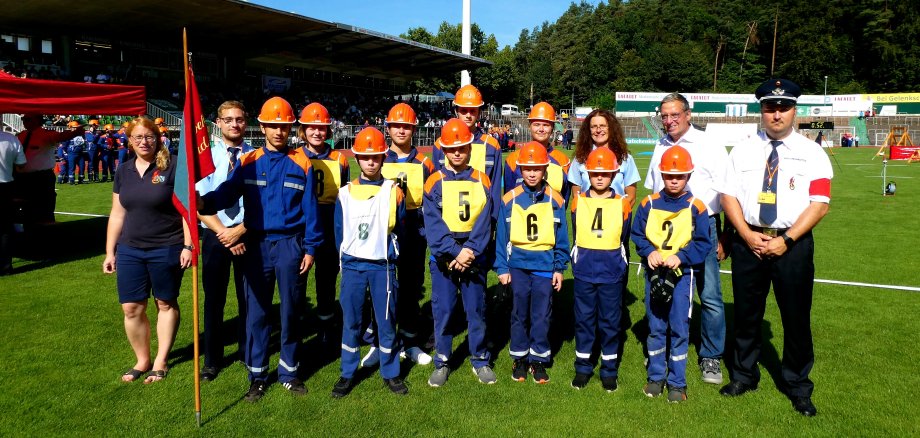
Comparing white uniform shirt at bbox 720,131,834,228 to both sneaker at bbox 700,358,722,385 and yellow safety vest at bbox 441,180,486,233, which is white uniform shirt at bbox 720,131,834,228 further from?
yellow safety vest at bbox 441,180,486,233

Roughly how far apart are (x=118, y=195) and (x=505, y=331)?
3873 mm

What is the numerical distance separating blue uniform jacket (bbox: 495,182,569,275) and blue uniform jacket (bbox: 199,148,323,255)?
1514 mm

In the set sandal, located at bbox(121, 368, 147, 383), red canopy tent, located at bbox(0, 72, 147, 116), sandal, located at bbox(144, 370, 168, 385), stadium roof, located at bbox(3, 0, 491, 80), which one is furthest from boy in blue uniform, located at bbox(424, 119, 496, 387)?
stadium roof, located at bbox(3, 0, 491, 80)

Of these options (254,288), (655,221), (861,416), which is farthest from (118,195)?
(861,416)

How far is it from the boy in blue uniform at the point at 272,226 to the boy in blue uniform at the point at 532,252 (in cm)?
157

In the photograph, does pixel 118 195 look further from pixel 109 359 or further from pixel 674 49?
pixel 674 49

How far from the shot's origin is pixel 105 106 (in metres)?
7.88

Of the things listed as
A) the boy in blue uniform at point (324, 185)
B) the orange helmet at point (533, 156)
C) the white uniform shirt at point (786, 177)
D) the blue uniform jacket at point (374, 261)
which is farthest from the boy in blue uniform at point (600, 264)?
the boy in blue uniform at point (324, 185)

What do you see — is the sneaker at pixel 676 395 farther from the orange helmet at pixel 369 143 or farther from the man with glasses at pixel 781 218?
the orange helmet at pixel 369 143

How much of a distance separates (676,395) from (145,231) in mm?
4417

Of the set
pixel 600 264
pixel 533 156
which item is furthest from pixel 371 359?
pixel 533 156

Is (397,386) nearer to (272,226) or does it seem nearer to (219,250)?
(272,226)

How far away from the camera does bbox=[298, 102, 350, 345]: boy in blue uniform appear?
536cm

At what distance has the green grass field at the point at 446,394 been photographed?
4156 millimetres
